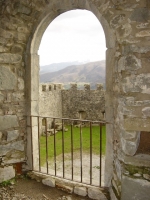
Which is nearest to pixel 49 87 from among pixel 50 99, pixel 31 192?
pixel 50 99

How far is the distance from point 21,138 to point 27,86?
101cm

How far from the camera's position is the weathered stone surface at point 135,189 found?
2.87 m

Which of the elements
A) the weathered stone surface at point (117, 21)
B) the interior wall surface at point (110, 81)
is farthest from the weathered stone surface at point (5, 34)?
the weathered stone surface at point (117, 21)

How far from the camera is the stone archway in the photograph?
3.19 meters

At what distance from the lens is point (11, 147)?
4.06m

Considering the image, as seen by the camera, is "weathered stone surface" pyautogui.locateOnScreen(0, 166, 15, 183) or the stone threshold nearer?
the stone threshold

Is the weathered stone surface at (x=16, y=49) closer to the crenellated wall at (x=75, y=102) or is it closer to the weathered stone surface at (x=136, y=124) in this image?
the weathered stone surface at (x=136, y=124)

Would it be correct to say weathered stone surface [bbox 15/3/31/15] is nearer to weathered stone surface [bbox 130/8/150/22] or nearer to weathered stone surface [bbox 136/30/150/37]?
weathered stone surface [bbox 130/8/150/22]

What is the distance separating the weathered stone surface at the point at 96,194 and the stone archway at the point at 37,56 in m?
0.18

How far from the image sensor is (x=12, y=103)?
404 centimetres

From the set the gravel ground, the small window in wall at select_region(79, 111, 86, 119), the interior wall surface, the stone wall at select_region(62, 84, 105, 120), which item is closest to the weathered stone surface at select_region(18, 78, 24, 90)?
the interior wall surface

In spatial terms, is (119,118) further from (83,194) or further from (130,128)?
(83,194)

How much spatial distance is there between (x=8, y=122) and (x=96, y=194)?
6.50ft

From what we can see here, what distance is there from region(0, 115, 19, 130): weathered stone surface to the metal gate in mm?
313
